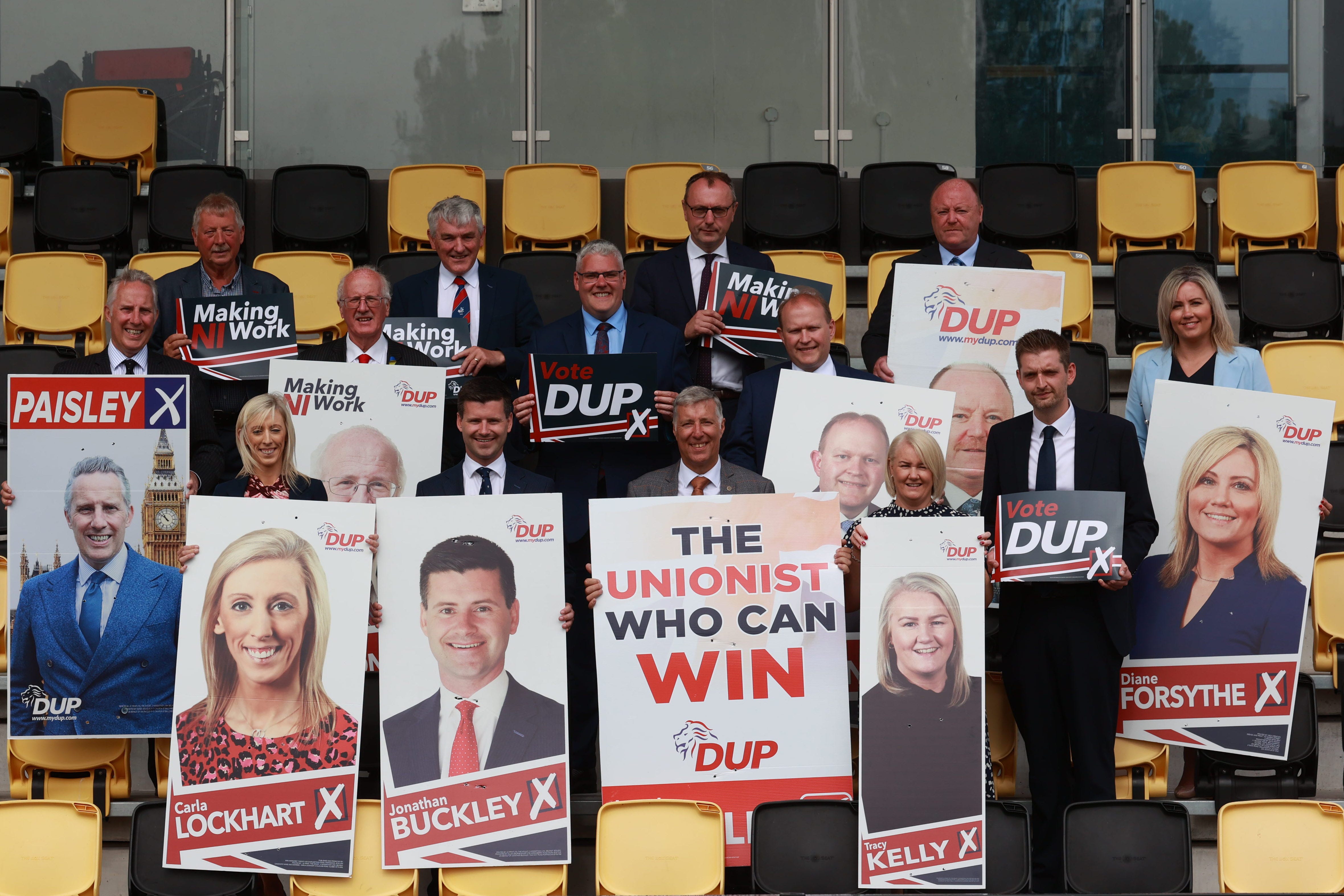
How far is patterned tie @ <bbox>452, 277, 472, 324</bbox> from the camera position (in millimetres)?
5578

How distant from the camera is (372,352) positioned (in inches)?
206

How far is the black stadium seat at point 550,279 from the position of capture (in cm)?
676

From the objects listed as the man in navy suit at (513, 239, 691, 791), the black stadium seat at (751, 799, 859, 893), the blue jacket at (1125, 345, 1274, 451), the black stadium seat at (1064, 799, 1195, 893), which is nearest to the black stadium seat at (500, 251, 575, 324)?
the man in navy suit at (513, 239, 691, 791)

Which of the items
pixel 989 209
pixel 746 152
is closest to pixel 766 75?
pixel 746 152

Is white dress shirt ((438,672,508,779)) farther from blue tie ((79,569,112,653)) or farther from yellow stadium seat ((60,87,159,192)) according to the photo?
yellow stadium seat ((60,87,159,192))

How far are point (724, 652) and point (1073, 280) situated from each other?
3012 millimetres

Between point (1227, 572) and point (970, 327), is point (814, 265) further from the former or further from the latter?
point (1227, 572)

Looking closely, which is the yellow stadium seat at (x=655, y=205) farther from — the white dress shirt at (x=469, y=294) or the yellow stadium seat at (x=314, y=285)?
the white dress shirt at (x=469, y=294)

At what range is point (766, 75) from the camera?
26.6ft

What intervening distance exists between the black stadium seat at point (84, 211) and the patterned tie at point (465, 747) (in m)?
4.03

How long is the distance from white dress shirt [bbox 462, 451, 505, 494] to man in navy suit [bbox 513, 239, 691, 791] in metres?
0.24


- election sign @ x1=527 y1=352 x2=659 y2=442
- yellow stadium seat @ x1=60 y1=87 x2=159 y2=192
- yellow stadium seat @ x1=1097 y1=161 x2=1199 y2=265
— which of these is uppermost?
yellow stadium seat @ x1=60 y1=87 x2=159 y2=192

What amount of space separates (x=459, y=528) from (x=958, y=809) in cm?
172

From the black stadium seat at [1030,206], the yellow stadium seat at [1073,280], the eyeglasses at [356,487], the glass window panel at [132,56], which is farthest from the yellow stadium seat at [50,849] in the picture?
the black stadium seat at [1030,206]
